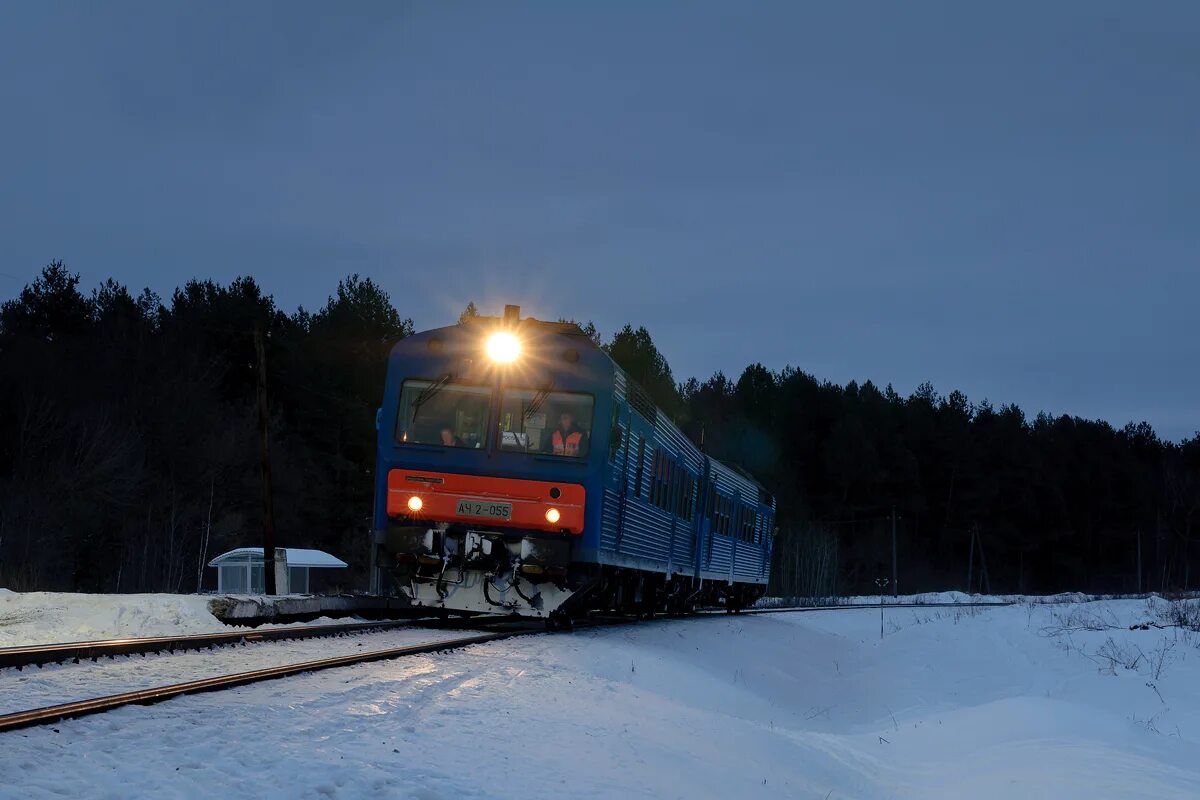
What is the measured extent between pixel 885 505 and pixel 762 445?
890 cm

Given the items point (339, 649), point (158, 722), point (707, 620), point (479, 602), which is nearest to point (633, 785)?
point (158, 722)

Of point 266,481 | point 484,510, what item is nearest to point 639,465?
point 484,510

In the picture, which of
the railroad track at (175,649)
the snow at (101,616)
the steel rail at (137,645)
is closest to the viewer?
the railroad track at (175,649)

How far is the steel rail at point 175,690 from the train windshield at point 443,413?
4590 mm

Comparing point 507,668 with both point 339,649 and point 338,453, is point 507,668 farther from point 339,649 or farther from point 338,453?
point 338,453

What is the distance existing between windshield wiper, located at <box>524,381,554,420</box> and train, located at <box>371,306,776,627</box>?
0.05 feet

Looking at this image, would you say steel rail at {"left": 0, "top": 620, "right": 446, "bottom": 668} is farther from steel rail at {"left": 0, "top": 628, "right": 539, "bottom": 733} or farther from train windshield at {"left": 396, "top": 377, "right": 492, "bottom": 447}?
train windshield at {"left": 396, "top": 377, "right": 492, "bottom": 447}

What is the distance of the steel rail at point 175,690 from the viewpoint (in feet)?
20.3

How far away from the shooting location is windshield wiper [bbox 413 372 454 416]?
15.9 m

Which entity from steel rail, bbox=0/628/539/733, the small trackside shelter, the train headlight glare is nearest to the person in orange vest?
the train headlight glare

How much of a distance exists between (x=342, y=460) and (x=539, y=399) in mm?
41686

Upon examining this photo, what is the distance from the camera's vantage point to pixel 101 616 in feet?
45.9

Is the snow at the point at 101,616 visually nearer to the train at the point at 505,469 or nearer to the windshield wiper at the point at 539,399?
the train at the point at 505,469

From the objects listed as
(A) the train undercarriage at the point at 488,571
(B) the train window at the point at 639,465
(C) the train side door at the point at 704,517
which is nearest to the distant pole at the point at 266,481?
(C) the train side door at the point at 704,517
